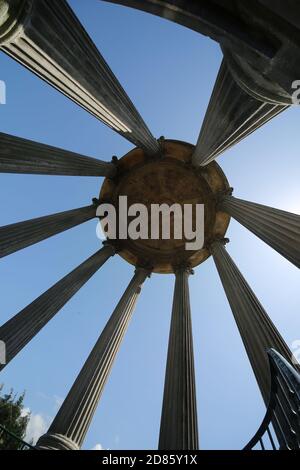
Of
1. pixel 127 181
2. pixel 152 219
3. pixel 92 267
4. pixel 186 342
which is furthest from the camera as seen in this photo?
pixel 152 219

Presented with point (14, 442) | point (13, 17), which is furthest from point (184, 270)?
point (13, 17)

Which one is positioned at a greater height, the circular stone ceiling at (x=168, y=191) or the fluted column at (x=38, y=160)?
the circular stone ceiling at (x=168, y=191)

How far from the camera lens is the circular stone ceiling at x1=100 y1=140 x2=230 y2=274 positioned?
83.5 feet

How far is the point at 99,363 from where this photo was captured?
16688mm

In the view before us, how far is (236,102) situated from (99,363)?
13.2 meters

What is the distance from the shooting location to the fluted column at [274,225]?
13703mm

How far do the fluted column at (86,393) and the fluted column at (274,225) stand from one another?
906 centimetres

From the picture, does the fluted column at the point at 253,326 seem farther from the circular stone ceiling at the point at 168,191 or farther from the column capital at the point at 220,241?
the circular stone ceiling at the point at 168,191

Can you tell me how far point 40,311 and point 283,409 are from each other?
489 inches

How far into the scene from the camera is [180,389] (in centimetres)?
1555

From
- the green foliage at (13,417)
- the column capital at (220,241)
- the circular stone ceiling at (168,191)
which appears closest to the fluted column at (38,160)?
the circular stone ceiling at (168,191)

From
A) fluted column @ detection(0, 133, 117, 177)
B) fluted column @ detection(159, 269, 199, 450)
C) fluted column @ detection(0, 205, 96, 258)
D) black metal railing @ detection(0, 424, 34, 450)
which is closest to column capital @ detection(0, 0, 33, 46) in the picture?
fluted column @ detection(0, 133, 117, 177)

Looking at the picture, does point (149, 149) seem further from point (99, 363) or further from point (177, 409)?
point (177, 409)
